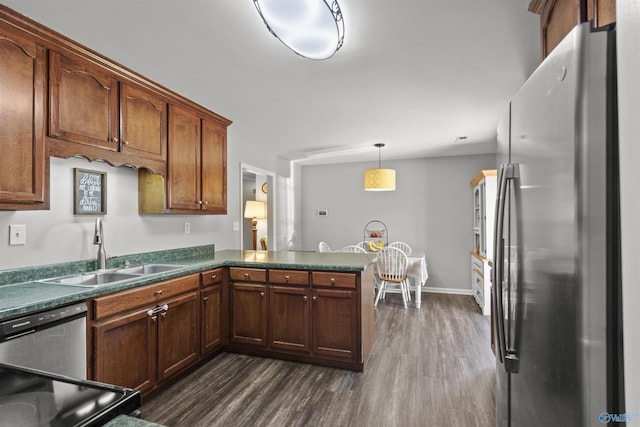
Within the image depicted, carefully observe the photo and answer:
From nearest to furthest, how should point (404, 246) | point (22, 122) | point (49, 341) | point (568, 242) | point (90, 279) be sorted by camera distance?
point (568, 242), point (49, 341), point (22, 122), point (90, 279), point (404, 246)

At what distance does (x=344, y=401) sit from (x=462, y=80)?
2.60 meters

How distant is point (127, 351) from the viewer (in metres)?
2.03

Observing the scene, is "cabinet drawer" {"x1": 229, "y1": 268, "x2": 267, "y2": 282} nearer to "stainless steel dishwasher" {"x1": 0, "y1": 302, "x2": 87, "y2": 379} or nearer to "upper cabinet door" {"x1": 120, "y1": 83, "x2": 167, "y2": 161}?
"upper cabinet door" {"x1": 120, "y1": 83, "x2": 167, "y2": 161}

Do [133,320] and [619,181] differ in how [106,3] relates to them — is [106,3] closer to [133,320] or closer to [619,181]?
[133,320]

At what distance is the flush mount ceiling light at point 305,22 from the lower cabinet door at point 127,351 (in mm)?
1887

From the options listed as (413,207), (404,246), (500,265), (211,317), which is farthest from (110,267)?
(413,207)

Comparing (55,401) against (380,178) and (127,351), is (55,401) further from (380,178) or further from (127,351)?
(380,178)

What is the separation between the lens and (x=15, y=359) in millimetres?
1459

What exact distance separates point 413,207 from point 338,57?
160 inches

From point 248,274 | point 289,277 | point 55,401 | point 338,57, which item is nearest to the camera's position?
point 55,401

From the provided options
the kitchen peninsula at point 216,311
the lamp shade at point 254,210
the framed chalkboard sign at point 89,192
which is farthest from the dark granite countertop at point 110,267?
the lamp shade at point 254,210

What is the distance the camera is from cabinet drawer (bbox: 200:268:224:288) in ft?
8.95

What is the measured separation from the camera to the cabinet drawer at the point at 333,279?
2649 millimetres

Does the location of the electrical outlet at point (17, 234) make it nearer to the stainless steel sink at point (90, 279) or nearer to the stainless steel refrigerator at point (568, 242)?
the stainless steel sink at point (90, 279)
